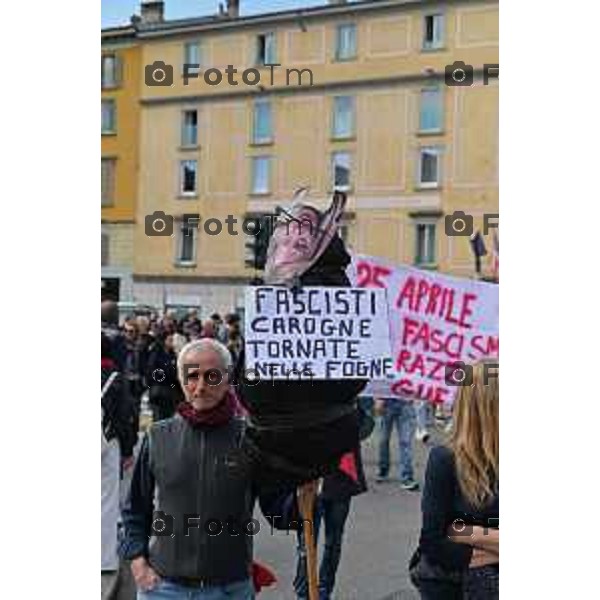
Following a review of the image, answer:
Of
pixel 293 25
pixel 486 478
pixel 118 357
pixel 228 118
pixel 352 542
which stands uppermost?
pixel 293 25

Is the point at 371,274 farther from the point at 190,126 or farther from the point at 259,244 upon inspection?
the point at 190,126

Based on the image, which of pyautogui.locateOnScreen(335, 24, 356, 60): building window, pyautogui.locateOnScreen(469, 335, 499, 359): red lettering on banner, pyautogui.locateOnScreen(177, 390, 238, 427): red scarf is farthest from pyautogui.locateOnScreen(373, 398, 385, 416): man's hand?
pyautogui.locateOnScreen(335, 24, 356, 60): building window

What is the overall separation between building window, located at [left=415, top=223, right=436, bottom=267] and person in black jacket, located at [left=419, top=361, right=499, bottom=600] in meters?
0.23

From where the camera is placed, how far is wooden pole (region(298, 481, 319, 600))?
2.32m

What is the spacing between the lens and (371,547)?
9.98 feet

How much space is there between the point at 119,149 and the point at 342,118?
419mm

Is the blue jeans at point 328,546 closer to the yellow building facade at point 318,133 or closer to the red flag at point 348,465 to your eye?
the red flag at point 348,465

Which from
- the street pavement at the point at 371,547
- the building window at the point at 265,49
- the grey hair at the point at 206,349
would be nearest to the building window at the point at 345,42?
the building window at the point at 265,49

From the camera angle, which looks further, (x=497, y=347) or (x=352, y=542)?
(x=352, y=542)

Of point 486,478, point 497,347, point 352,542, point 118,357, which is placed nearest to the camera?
point 486,478
